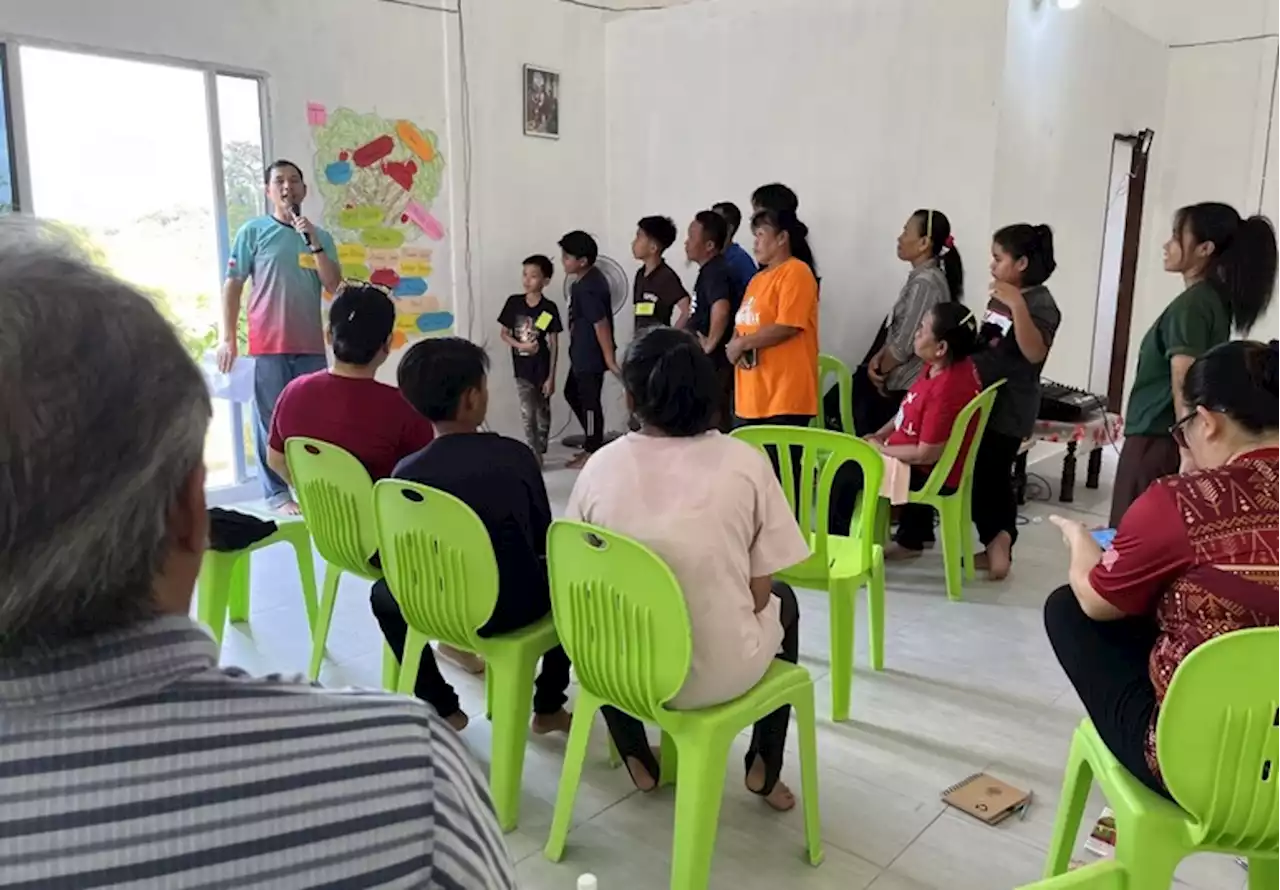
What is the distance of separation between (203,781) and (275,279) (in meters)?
4.05

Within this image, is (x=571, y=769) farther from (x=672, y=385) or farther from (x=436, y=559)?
(x=672, y=385)

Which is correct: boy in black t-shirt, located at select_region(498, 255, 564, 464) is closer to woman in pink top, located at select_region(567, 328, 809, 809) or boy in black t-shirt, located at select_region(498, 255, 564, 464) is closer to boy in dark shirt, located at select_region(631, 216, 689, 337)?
boy in dark shirt, located at select_region(631, 216, 689, 337)

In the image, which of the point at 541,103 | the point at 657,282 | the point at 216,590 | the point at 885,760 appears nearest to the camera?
the point at 885,760

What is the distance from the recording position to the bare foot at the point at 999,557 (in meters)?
3.77

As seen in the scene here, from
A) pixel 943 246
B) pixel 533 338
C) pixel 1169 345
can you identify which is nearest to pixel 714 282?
pixel 943 246

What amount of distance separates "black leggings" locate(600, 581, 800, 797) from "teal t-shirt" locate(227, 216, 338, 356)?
9.15ft

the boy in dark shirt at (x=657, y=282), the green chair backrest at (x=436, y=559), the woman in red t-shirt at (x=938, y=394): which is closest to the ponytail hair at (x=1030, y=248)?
the woman in red t-shirt at (x=938, y=394)

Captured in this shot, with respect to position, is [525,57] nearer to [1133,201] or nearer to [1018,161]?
[1018,161]

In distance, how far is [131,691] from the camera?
60 cm

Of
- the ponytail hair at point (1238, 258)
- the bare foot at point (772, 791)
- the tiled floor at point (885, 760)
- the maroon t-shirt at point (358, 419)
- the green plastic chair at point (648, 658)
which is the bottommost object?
the tiled floor at point (885, 760)

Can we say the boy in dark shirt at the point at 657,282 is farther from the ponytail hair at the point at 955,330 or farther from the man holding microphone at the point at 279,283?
the ponytail hair at the point at 955,330

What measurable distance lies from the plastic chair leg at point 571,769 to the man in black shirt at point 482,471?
288 mm

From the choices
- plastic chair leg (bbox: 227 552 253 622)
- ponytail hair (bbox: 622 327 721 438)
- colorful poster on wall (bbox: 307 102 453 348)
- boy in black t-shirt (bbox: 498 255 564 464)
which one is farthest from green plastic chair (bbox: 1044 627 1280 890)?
colorful poster on wall (bbox: 307 102 453 348)

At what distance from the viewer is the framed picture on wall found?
19.3ft
